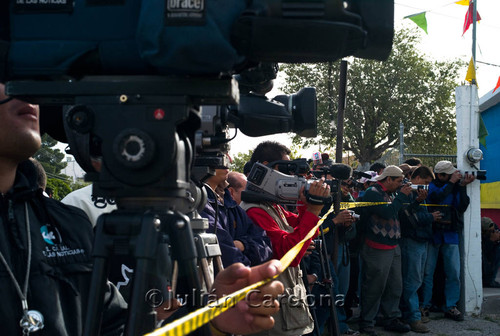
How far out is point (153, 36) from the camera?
4.25ft

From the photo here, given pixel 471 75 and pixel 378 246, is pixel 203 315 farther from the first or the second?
pixel 471 75

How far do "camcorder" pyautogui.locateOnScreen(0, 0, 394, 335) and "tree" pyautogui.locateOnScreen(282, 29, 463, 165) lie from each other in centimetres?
2625

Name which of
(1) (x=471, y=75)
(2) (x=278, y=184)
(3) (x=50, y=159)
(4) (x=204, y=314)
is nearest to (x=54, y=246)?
(4) (x=204, y=314)

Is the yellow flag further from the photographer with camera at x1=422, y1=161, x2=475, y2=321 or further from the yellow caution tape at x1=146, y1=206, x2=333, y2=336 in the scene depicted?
the yellow caution tape at x1=146, y1=206, x2=333, y2=336

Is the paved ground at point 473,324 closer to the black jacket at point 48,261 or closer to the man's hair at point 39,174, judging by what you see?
the man's hair at point 39,174

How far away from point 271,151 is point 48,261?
291cm

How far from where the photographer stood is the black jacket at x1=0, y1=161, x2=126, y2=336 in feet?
5.31

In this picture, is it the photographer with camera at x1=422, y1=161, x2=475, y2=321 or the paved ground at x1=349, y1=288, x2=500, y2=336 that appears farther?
the photographer with camera at x1=422, y1=161, x2=475, y2=321

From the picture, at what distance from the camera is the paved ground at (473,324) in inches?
256

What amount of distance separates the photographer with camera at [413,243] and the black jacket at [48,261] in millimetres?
5448

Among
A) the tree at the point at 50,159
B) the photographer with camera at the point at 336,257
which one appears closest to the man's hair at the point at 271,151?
the photographer with camera at the point at 336,257

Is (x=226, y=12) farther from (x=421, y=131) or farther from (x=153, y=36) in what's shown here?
(x=421, y=131)

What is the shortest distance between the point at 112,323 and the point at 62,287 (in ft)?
0.71

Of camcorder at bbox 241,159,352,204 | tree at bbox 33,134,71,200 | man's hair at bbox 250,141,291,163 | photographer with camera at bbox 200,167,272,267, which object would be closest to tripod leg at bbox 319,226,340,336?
man's hair at bbox 250,141,291,163
